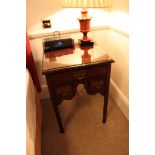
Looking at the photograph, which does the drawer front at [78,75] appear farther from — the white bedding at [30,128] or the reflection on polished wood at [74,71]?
the white bedding at [30,128]

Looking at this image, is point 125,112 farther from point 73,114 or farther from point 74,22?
point 74,22

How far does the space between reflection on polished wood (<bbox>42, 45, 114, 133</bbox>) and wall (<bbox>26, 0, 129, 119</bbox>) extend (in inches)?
10.8

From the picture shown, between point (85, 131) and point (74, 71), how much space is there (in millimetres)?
565

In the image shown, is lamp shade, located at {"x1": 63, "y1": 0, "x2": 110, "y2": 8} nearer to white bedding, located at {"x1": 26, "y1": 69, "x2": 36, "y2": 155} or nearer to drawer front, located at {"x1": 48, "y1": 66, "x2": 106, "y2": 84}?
drawer front, located at {"x1": 48, "y1": 66, "x2": 106, "y2": 84}

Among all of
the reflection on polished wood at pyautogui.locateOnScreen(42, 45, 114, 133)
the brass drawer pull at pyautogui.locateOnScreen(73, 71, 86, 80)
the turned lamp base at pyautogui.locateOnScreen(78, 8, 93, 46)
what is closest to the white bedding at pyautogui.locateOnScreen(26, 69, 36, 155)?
the reflection on polished wood at pyautogui.locateOnScreen(42, 45, 114, 133)

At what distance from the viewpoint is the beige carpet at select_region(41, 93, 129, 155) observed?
134 centimetres

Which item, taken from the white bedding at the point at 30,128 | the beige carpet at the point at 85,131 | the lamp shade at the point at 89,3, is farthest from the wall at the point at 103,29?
the white bedding at the point at 30,128

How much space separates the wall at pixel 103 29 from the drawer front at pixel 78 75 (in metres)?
0.30

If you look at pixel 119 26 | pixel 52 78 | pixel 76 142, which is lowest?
pixel 76 142

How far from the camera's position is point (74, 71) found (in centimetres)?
123

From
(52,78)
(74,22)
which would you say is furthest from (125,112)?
(74,22)

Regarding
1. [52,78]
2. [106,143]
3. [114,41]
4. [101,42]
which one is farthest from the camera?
[101,42]

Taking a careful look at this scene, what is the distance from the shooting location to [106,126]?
153 centimetres
